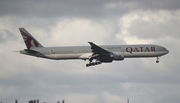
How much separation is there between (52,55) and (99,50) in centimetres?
1295

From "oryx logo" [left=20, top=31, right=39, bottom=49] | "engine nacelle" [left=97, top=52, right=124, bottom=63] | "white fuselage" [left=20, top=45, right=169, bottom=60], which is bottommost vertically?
"engine nacelle" [left=97, top=52, right=124, bottom=63]

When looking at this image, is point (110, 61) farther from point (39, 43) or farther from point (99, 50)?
point (39, 43)

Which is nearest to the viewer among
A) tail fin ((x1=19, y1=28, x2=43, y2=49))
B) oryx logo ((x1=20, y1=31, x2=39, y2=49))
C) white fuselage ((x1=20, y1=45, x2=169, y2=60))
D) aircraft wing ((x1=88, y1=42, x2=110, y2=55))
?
aircraft wing ((x1=88, y1=42, x2=110, y2=55))

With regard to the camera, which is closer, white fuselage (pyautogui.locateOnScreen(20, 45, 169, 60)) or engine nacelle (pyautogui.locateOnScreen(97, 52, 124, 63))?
engine nacelle (pyautogui.locateOnScreen(97, 52, 124, 63))

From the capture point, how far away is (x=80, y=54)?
467ft

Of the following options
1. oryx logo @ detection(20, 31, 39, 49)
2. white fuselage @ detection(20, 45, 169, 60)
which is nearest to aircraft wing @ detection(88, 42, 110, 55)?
white fuselage @ detection(20, 45, 169, 60)

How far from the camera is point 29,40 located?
15112 cm

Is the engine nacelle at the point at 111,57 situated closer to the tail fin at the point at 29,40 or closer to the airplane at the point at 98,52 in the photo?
the airplane at the point at 98,52

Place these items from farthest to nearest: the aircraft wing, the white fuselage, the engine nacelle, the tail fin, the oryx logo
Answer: the oryx logo < the tail fin < the white fuselage < the engine nacelle < the aircraft wing

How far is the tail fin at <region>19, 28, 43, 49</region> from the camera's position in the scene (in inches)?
5886

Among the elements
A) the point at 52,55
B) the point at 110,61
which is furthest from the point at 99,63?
the point at 52,55

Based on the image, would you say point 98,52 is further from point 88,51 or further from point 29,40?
point 29,40

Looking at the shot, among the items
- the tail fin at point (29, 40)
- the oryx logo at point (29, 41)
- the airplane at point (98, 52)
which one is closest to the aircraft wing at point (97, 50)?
the airplane at point (98, 52)

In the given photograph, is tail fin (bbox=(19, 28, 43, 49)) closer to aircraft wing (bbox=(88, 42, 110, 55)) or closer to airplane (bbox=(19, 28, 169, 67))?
airplane (bbox=(19, 28, 169, 67))
